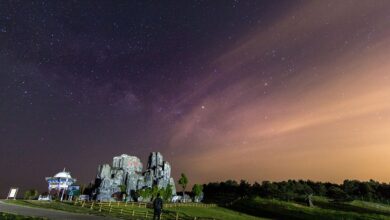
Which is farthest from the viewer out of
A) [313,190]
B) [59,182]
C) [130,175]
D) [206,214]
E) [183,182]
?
[313,190]

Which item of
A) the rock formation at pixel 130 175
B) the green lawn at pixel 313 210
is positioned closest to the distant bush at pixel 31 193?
the rock formation at pixel 130 175

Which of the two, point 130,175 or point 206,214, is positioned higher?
point 130,175

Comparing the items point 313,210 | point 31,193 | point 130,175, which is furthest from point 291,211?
point 130,175

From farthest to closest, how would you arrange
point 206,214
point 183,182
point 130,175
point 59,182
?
point 130,175
point 183,182
point 59,182
point 206,214

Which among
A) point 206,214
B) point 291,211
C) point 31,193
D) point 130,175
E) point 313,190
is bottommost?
point 206,214

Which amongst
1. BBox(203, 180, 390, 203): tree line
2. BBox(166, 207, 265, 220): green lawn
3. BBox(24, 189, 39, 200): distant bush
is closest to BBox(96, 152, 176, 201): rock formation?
BBox(203, 180, 390, 203): tree line

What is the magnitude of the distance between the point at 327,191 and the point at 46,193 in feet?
485

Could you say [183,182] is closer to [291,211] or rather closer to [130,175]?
[130,175]

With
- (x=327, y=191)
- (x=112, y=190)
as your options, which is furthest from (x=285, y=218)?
(x=327, y=191)

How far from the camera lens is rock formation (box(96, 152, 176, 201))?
14075cm

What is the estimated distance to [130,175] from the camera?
502 feet

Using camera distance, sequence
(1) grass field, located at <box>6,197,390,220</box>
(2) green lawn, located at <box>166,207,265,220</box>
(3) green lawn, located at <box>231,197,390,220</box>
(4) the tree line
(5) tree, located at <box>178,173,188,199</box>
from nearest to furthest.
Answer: (2) green lawn, located at <box>166,207,265,220</box>, (1) grass field, located at <box>6,197,390,220</box>, (3) green lawn, located at <box>231,197,390,220</box>, (5) tree, located at <box>178,173,188,199</box>, (4) the tree line

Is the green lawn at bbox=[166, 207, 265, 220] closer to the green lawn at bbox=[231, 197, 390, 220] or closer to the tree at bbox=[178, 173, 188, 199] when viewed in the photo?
the green lawn at bbox=[231, 197, 390, 220]

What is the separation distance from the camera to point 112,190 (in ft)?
463
